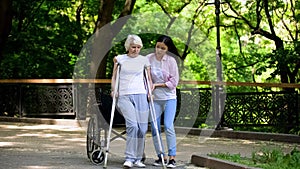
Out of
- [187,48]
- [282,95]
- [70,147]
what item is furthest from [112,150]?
[187,48]

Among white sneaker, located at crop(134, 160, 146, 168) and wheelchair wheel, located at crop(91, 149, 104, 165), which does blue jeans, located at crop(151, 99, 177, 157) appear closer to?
white sneaker, located at crop(134, 160, 146, 168)

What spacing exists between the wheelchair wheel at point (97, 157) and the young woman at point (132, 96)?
68 centimetres

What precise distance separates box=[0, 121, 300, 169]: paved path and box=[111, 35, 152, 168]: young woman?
619mm

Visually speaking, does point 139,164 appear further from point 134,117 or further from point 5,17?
point 5,17

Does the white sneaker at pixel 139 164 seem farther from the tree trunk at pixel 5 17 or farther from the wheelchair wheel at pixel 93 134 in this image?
the tree trunk at pixel 5 17

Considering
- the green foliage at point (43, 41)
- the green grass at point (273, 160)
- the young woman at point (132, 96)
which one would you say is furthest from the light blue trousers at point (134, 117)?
the green foliage at point (43, 41)

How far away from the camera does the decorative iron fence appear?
17062 mm

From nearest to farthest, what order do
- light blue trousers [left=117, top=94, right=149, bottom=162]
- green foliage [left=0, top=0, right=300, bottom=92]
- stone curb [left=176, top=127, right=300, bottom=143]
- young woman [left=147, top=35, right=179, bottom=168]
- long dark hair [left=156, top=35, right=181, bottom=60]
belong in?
light blue trousers [left=117, top=94, right=149, bottom=162] → long dark hair [left=156, top=35, right=181, bottom=60] → young woman [left=147, top=35, right=179, bottom=168] → stone curb [left=176, top=127, right=300, bottom=143] → green foliage [left=0, top=0, right=300, bottom=92]

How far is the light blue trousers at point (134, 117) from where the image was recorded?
10.4 m

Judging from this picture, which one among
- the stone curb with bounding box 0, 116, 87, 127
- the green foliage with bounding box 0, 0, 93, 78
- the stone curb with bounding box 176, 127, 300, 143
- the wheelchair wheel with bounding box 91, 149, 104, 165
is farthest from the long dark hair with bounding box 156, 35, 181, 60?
the green foliage with bounding box 0, 0, 93, 78

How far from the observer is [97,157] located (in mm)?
11055

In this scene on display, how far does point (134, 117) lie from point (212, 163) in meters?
1.37

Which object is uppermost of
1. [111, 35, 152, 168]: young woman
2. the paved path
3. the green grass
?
[111, 35, 152, 168]: young woman

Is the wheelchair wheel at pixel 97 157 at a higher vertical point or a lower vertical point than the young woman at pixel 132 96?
lower
